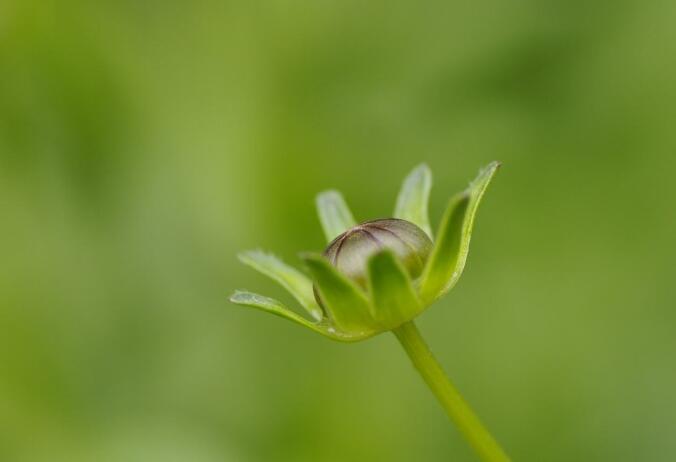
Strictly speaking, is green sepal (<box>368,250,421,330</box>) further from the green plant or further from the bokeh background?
the bokeh background

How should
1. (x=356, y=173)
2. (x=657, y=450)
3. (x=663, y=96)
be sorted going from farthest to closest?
1. (x=356, y=173)
2. (x=663, y=96)
3. (x=657, y=450)

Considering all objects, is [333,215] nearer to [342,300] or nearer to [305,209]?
[342,300]

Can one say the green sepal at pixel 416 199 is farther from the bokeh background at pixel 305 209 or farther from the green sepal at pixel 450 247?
the bokeh background at pixel 305 209

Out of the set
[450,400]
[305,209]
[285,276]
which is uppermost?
[305,209]

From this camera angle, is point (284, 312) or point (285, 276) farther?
point (285, 276)

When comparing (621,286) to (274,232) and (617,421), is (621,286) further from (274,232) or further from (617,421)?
(274,232)

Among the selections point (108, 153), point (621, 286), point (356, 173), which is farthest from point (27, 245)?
point (621, 286)

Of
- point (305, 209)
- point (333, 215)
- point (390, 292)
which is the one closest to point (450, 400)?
point (390, 292)
